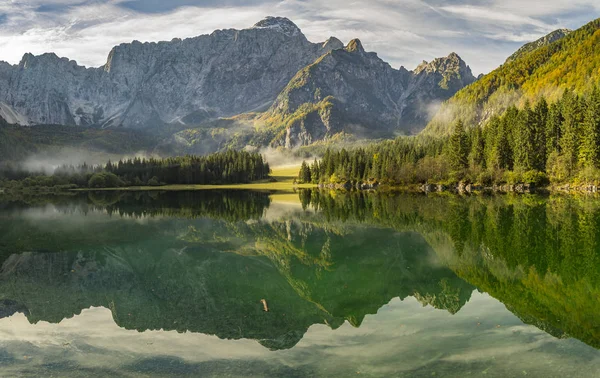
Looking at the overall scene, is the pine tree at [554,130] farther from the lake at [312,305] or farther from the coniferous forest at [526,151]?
the lake at [312,305]

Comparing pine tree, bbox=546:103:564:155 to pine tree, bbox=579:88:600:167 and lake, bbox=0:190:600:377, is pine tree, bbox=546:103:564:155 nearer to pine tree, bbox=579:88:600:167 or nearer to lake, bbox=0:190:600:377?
pine tree, bbox=579:88:600:167

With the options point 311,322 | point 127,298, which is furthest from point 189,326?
point 127,298

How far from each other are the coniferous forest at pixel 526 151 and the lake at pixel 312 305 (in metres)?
71.0

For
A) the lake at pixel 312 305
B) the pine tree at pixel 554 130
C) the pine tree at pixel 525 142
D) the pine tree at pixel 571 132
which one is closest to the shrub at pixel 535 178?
the pine tree at pixel 525 142

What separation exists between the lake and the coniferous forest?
71.0 metres

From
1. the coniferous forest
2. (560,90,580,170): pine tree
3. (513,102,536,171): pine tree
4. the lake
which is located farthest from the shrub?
the lake

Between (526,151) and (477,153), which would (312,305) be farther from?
(477,153)

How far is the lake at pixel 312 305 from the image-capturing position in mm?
14094

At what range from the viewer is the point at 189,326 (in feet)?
60.1

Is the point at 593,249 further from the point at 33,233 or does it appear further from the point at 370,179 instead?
the point at 370,179

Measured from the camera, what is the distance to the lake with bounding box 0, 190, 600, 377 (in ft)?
46.2

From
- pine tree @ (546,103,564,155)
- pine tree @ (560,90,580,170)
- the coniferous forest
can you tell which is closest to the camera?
the coniferous forest

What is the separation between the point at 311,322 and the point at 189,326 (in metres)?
5.13

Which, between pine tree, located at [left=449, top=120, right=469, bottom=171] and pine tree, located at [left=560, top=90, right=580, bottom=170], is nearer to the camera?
pine tree, located at [left=560, top=90, right=580, bottom=170]
